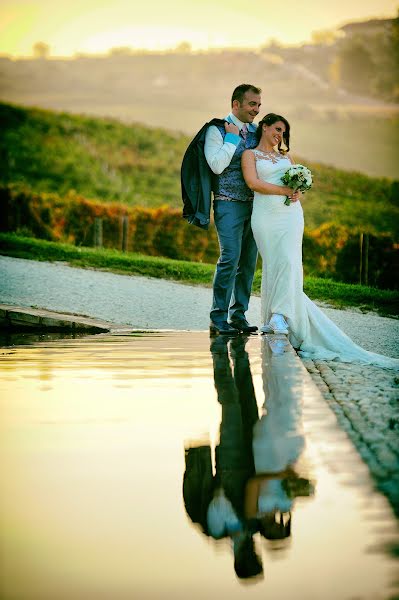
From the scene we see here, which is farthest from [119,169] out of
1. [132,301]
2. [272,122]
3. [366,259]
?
[272,122]

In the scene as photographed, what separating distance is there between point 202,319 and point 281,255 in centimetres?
350

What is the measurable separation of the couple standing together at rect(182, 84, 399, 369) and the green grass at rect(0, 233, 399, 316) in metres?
6.58

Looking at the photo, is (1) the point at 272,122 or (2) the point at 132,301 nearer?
(1) the point at 272,122

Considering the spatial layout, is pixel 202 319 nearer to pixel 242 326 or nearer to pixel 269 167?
pixel 242 326

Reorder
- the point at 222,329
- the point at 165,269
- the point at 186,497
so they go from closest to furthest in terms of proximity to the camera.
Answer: the point at 186,497, the point at 222,329, the point at 165,269

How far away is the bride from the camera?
7742 millimetres

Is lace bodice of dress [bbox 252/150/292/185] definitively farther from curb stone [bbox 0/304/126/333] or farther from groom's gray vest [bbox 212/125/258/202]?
curb stone [bbox 0/304/126/333]

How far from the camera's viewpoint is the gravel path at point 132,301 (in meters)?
11.2

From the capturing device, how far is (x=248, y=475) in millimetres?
3293

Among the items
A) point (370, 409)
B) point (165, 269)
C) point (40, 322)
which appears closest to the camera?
point (370, 409)

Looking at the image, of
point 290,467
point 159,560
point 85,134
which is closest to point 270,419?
point 290,467

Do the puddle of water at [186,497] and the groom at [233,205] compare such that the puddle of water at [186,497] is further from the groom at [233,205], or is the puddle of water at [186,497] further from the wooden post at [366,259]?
the wooden post at [366,259]

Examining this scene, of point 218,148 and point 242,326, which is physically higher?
point 218,148

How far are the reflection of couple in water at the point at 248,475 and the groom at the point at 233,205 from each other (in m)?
2.70
